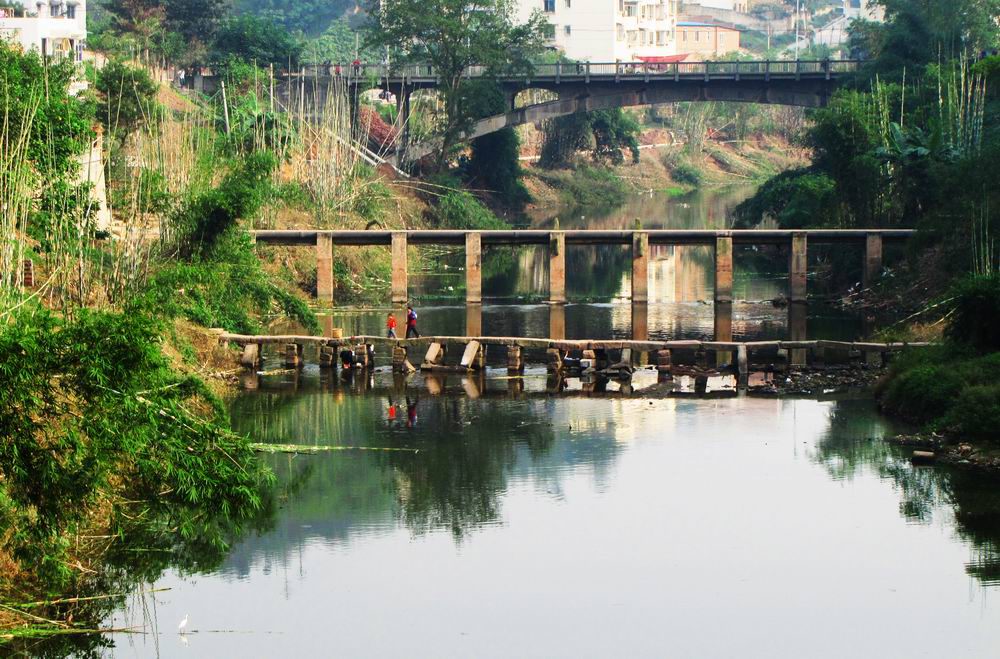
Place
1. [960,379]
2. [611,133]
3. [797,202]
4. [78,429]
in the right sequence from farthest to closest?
[611,133] < [797,202] < [960,379] < [78,429]

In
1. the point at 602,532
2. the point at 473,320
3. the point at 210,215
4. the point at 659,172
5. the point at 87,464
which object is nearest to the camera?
the point at 87,464

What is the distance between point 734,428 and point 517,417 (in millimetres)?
5245

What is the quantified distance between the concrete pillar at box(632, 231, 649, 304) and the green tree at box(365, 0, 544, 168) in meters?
29.6

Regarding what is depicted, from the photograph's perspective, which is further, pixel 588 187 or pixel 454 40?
pixel 588 187

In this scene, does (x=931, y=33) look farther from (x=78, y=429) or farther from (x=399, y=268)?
(x=78, y=429)

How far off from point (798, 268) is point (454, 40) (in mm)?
33455

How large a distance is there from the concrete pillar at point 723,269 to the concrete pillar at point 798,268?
2278 millimetres

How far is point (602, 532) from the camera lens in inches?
1135

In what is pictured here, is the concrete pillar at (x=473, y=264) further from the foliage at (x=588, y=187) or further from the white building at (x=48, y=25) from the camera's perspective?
the foliage at (x=588, y=187)

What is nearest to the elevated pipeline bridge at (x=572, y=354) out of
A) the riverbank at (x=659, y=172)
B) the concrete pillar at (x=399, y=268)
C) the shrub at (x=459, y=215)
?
the concrete pillar at (x=399, y=268)

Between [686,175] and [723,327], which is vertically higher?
→ [686,175]

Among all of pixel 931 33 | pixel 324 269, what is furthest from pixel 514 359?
pixel 931 33

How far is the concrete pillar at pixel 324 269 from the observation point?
60.5m

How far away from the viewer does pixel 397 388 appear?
4272 centimetres
